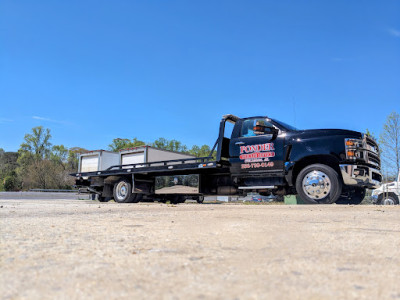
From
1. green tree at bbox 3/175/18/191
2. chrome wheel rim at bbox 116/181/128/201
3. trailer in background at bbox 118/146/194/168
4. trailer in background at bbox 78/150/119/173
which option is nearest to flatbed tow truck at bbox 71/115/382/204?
chrome wheel rim at bbox 116/181/128/201

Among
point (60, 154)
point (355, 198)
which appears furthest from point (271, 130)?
point (60, 154)

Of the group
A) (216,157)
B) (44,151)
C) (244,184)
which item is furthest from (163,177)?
(44,151)

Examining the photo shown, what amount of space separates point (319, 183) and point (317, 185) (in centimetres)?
6

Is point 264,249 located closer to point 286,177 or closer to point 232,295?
point 232,295

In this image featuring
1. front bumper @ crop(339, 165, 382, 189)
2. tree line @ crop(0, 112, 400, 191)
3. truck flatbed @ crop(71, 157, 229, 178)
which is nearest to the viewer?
front bumper @ crop(339, 165, 382, 189)

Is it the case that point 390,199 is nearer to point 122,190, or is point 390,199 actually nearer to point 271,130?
point 271,130

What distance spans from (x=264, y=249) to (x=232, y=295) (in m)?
0.95

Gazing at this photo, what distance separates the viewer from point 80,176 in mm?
13195

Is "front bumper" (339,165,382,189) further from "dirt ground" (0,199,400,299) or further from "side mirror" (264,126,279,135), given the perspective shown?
"dirt ground" (0,199,400,299)

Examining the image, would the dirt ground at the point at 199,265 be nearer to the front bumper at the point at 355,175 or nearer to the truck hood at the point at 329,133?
the front bumper at the point at 355,175

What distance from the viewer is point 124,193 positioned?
1121cm

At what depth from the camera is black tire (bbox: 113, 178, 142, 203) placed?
10.9 m

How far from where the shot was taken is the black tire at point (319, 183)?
6.89 m

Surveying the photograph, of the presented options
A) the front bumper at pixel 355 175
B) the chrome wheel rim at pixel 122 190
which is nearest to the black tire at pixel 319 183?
the front bumper at pixel 355 175
